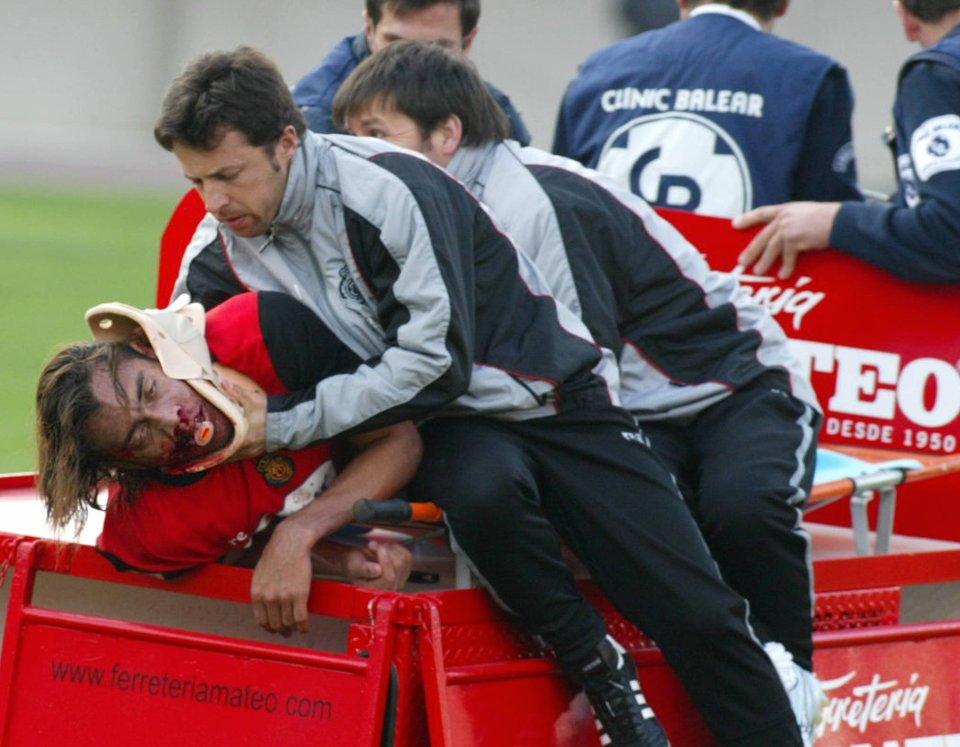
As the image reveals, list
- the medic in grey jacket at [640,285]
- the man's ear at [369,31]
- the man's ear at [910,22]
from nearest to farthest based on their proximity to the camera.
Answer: the medic in grey jacket at [640,285]
the man's ear at [910,22]
the man's ear at [369,31]

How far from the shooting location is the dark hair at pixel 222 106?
3.04 meters

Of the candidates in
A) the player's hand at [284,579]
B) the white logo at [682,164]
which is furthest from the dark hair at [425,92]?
the player's hand at [284,579]

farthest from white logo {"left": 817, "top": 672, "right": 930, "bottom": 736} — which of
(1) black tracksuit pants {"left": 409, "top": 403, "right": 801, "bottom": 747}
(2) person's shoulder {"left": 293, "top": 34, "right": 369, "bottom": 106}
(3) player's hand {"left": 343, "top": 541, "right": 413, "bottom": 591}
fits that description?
(2) person's shoulder {"left": 293, "top": 34, "right": 369, "bottom": 106}

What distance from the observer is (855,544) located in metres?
4.03

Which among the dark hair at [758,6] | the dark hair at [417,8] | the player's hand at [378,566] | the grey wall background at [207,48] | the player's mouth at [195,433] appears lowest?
the grey wall background at [207,48]

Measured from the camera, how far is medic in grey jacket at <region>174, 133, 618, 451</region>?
2930mm

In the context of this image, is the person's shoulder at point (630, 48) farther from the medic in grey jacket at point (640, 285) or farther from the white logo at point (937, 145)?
the medic in grey jacket at point (640, 285)

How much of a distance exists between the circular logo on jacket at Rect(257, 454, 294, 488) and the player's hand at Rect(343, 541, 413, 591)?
0.64 ft

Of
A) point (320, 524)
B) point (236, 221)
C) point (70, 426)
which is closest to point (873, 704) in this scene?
point (320, 524)

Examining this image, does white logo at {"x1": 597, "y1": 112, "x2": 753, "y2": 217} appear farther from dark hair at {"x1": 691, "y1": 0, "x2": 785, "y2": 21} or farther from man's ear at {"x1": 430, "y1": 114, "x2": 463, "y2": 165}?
man's ear at {"x1": 430, "y1": 114, "x2": 463, "y2": 165}

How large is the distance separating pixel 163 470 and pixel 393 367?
468 mm

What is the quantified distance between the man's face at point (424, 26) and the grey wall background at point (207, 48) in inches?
655

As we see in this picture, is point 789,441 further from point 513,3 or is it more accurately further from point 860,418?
point 513,3

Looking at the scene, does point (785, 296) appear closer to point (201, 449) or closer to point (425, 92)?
point (425, 92)
